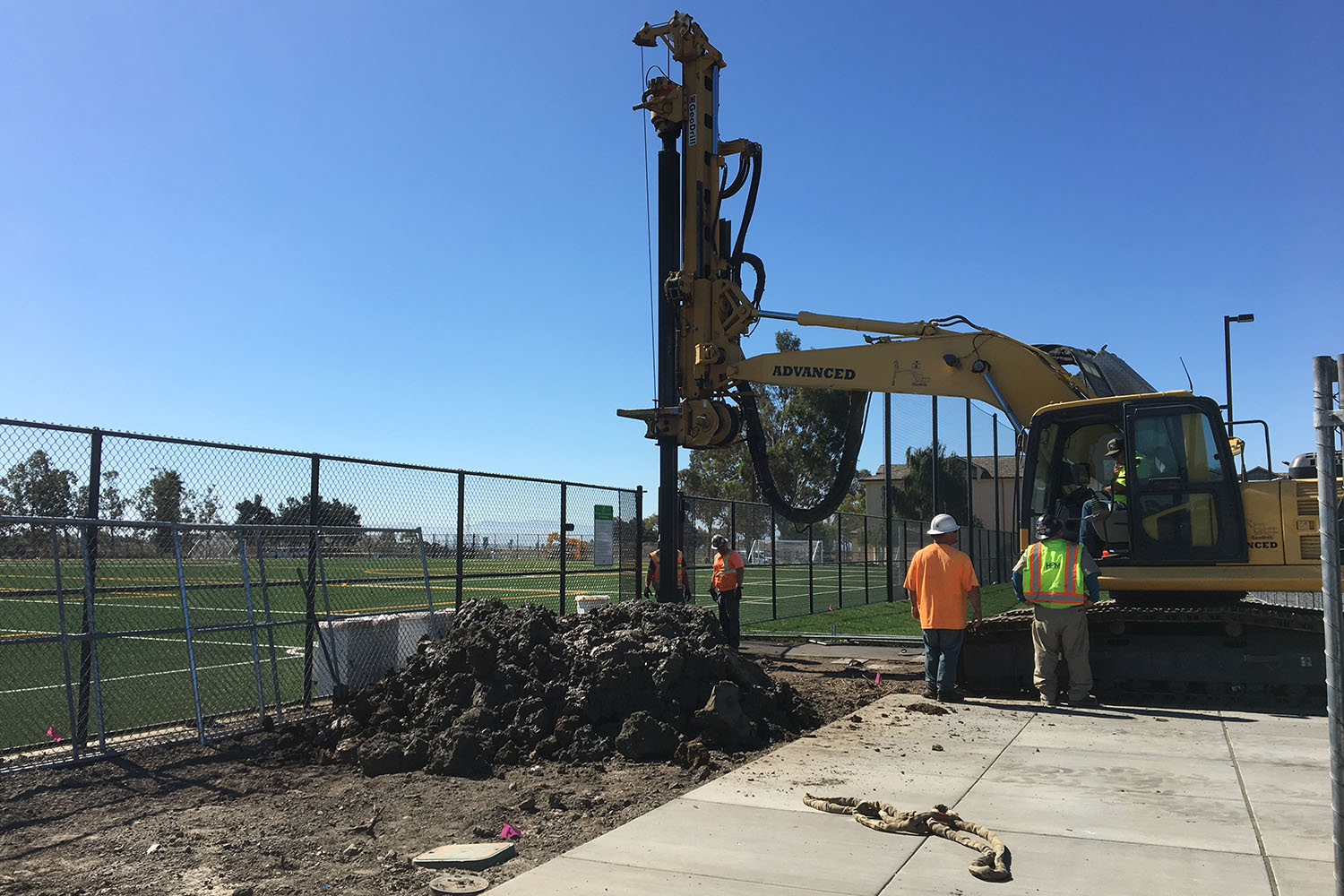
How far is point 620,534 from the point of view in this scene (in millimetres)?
15289

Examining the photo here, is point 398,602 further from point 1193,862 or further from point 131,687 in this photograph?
point 1193,862

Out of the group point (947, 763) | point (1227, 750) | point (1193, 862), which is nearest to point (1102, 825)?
point (1193, 862)

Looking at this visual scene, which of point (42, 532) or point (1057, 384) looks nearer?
point (42, 532)

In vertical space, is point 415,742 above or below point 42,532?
below

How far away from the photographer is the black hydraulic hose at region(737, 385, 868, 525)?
12031mm

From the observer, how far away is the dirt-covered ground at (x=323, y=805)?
503 centimetres

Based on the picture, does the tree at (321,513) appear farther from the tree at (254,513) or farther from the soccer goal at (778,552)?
the soccer goal at (778,552)

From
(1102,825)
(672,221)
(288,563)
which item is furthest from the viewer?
(672,221)

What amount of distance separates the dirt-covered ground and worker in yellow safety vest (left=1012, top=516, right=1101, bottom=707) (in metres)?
3.09

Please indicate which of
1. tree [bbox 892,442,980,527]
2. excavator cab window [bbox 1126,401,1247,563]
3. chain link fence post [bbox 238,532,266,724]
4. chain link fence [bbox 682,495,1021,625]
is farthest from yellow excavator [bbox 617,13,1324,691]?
tree [bbox 892,442,980,527]

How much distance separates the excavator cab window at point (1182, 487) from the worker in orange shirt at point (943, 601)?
1.76 metres

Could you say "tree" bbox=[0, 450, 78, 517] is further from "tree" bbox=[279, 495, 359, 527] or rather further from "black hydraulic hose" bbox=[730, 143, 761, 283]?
"black hydraulic hose" bbox=[730, 143, 761, 283]

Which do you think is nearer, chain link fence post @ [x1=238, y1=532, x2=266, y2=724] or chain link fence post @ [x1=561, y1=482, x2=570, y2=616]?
chain link fence post @ [x1=238, y1=532, x2=266, y2=724]

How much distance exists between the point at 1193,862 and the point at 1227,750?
326cm
